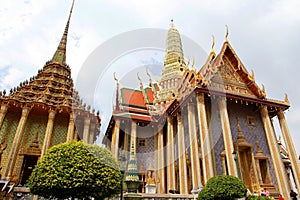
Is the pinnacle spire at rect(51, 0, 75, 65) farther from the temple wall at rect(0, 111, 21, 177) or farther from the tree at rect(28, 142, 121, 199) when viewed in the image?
the tree at rect(28, 142, 121, 199)

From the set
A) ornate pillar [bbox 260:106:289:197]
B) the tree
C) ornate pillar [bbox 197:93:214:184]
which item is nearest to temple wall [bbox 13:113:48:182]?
the tree

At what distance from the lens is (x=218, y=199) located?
6383 millimetres

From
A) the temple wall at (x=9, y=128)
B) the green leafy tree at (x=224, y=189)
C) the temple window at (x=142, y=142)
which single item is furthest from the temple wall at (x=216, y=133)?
the temple wall at (x=9, y=128)

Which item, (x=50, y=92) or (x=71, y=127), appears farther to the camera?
(x=50, y=92)

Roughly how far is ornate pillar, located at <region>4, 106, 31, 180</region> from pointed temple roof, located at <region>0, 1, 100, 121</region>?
776 millimetres

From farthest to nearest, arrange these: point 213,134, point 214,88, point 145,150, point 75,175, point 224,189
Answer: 1. point 145,150
2. point 214,88
3. point 213,134
4. point 224,189
5. point 75,175

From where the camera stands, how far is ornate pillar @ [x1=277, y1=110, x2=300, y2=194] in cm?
1054

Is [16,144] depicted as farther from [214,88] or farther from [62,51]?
[62,51]

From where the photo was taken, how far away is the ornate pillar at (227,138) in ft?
29.5

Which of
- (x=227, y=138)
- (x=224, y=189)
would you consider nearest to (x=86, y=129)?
(x=227, y=138)

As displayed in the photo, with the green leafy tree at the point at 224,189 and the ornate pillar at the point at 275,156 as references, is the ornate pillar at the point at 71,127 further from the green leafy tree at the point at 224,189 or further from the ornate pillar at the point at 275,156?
the ornate pillar at the point at 275,156

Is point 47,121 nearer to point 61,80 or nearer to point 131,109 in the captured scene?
point 61,80

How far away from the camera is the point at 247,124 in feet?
39.2

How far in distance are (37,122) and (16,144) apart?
2.49 metres
